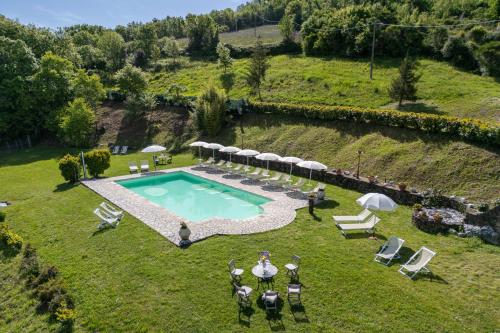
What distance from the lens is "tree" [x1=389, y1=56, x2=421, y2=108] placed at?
28484 mm

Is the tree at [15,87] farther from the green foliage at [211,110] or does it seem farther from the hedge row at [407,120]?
the hedge row at [407,120]

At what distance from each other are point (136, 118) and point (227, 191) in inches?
919

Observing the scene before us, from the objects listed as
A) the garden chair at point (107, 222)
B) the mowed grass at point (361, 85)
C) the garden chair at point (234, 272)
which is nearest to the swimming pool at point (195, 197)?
the garden chair at point (107, 222)

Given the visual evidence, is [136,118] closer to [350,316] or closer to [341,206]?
[341,206]

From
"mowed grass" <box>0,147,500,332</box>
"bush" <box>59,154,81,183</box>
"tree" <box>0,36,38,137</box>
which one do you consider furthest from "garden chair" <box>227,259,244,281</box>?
"tree" <box>0,36,38,137</box>

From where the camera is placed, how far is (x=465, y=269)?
39.1ft

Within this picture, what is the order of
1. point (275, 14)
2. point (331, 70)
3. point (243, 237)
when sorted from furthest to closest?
1. point (275, 14)
2. point (331, 70)
3. point (243, 237)

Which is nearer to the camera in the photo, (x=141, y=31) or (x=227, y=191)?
(x=227, y=191)

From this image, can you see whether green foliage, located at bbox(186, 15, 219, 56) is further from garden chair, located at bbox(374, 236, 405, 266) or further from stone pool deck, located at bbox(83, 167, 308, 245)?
garden chair, located at bbox(374, 236, 405, 266)

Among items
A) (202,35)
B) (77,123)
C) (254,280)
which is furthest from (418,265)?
(202,35)

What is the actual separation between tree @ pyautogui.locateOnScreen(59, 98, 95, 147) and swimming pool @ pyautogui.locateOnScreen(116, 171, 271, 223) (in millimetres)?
14408

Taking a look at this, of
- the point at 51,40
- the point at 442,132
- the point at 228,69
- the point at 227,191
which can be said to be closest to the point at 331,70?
the point at 228,69

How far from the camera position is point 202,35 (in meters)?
71.8

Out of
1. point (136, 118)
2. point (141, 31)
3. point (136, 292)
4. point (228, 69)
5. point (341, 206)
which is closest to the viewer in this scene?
point (136, 292)
